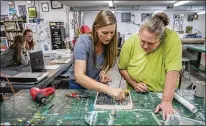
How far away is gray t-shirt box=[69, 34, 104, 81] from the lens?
122 centimetres

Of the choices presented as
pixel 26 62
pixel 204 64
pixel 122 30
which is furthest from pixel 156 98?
pixel 122 30

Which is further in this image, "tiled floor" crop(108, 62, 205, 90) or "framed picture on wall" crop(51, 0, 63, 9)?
"framed picture on wall" crop(51, 0, 63, 9)

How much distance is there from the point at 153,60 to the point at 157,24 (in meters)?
0.31

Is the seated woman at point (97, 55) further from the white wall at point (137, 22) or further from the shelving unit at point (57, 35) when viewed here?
the white wall at point (137, 22)

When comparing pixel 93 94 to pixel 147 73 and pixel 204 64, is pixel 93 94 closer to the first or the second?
pixel 147 73

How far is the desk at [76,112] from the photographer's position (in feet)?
3.06

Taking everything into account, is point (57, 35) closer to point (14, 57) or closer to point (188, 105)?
point (14, 57)

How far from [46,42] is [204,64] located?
5.12 m

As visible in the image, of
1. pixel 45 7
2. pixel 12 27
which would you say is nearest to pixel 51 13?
pixel 45 7

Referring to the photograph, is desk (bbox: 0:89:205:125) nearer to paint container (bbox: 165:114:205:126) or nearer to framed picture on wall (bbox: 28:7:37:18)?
paint container (bbox: 165:114:205:126)

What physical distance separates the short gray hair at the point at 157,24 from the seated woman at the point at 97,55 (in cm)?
25

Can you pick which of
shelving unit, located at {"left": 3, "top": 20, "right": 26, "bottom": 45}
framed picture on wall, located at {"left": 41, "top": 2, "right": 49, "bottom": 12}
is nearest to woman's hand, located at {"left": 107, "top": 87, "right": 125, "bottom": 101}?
shelving unit, located at {"left": 3, "top": 20, "right": 26, "bottom": 45}

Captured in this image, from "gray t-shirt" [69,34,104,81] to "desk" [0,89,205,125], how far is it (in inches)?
9.9

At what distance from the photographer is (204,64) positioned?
528 cm
